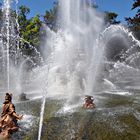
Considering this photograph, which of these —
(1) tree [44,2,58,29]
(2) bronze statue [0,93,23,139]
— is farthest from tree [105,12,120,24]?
(2) bronze statue [0,93,23,139]

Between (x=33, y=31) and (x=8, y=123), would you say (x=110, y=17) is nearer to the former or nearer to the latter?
(x=33, y=31)

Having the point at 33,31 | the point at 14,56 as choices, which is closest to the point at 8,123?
the point at 14,56

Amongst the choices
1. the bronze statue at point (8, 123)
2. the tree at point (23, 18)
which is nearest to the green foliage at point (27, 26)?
the tree at point (23, 18)

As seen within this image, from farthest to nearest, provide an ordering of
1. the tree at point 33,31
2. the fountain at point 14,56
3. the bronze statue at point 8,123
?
the tree at point 33,31 → the fountain at point 14,56 → the bronze statue at point 8,123

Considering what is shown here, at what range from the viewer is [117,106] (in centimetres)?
1353

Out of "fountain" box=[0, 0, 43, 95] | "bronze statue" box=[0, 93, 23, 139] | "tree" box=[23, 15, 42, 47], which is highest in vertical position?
"tree" box=[23, 15, 42, 47]

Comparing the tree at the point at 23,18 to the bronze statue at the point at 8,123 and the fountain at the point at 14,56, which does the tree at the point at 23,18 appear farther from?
the bronze statue at the point at 8,123

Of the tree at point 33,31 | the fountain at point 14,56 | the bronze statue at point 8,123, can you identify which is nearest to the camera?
the bronze statue at point 8,123

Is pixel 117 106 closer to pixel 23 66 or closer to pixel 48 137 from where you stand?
pixel 48 137

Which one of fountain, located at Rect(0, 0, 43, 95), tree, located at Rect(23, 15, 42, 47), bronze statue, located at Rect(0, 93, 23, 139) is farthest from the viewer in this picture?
tree, located at Rect(23, 15, 42, 47)

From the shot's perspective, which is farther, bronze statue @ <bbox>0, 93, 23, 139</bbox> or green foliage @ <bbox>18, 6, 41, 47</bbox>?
green foliage @ <bbox>18, 6, 41, 47</bbox>

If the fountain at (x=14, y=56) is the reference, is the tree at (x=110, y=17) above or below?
above

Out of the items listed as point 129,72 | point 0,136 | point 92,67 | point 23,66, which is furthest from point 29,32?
point 0,136

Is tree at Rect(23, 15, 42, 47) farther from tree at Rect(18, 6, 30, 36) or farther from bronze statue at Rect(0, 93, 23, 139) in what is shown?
bronze statue at Rect(0, 93, 23, 139)
